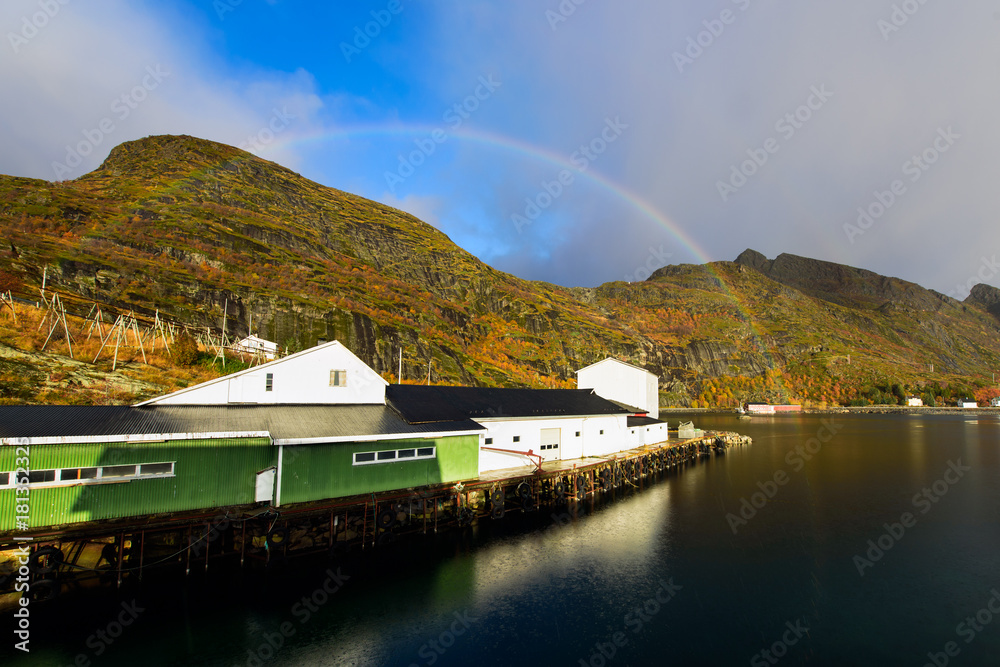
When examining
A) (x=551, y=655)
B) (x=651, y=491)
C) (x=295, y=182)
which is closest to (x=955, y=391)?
(x=651, y=491)

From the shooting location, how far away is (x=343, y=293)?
295 feet

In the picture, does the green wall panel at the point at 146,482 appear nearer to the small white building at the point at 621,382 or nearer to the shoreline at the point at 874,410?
the small white building at the point at 621,382

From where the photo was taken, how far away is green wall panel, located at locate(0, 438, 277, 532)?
15484mm

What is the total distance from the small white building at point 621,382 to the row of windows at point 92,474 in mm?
36465

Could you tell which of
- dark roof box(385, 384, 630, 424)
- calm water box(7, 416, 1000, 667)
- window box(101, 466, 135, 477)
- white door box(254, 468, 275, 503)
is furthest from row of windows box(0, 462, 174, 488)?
dark roof box(385, 384, 630, 424)

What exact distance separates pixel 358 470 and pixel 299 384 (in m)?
5.84

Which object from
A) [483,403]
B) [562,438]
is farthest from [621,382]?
[483,403]

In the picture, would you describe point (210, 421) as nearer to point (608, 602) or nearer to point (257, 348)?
point (608, 602)

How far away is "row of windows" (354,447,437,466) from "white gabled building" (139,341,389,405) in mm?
4377

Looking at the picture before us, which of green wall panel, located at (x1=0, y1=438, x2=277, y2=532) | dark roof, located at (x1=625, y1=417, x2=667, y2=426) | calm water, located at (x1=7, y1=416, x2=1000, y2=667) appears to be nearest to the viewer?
calm water, located at (x1=7, y1=416, x2=1000, y2=667)

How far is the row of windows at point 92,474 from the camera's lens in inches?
602

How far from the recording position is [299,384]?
79.0 feet

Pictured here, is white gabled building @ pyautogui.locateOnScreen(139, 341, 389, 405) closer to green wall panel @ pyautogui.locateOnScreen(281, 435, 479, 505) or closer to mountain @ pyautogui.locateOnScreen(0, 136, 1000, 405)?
green wall panel @ pyautogui.locateOnScreen(281, 435, 479, 505)

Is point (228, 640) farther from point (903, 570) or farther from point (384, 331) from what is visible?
point (384, 331)
